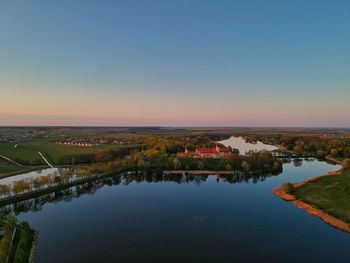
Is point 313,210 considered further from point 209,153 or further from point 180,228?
point 209,153

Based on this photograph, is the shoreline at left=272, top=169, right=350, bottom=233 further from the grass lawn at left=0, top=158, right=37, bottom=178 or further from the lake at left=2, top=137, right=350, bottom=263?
the grass lawn at left=0, top=158, right=37, bottom=178

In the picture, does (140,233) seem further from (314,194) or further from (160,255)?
(314,194)

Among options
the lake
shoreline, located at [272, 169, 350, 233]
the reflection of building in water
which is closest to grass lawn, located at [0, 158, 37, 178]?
the lake

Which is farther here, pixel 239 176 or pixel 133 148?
pixel 133 148

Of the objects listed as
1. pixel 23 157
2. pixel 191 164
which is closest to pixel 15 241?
pixel 191 164

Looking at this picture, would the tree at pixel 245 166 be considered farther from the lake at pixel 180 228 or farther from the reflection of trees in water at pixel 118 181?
the lake at pixel 180 228

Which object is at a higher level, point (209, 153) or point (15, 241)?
point (209, 153)

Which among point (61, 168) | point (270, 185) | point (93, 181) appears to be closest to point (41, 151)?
point (61, 168)
